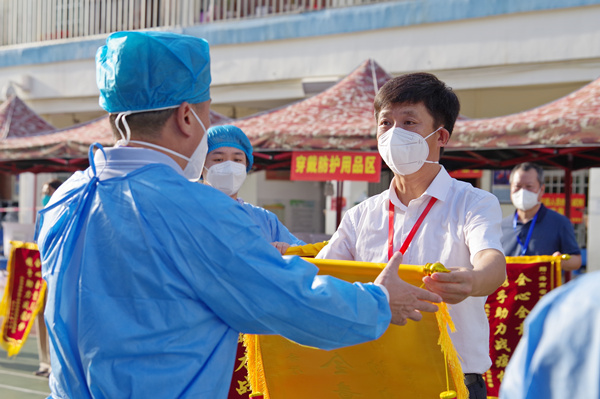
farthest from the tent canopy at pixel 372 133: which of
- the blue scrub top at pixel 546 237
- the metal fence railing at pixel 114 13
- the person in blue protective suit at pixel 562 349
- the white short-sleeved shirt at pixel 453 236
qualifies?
the metal fence railing at pixel 114 13

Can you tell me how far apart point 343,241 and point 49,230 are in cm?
107

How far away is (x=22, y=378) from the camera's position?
6316 mm

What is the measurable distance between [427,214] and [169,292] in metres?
1.04

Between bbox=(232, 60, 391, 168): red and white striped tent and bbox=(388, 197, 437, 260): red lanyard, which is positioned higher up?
bbox=(232, 60, 391, 168): red and white striped tent

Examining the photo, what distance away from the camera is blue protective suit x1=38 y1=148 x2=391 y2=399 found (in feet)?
4.79

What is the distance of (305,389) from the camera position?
236 centimetres

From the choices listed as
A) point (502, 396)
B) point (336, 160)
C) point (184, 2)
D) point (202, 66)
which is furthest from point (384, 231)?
point (184, 2)

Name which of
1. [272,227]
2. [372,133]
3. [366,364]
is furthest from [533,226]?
[366,364]

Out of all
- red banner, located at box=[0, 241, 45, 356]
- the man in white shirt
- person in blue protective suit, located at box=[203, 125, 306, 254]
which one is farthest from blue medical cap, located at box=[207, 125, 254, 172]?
red banner, located at box=[0, 241, 45, 356]

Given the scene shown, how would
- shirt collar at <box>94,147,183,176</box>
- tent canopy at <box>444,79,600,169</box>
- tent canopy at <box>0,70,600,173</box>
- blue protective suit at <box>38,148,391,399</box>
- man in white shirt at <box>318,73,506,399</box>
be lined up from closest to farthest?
blue protective suit at <box>38,148,391,399</box> → shirt collar at <box>94,147,183,176</box> → man in white shirt at <box>318,73,506,399</box> → tent canopy at <box>444,79,600,169</box> → tent canopy at <box>0,70,600,173</box>

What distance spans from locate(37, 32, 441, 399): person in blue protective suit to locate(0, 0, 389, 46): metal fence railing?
9963 mm

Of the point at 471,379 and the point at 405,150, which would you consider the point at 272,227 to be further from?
the point at 471,379

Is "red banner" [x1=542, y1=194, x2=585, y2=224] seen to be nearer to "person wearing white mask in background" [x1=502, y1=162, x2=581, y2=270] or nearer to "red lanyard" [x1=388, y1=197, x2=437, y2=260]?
"person wearing white mask in background" [x1=502, y1=162, x2=581, y2=270]

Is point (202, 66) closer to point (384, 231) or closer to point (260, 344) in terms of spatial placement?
point (384, 231)
